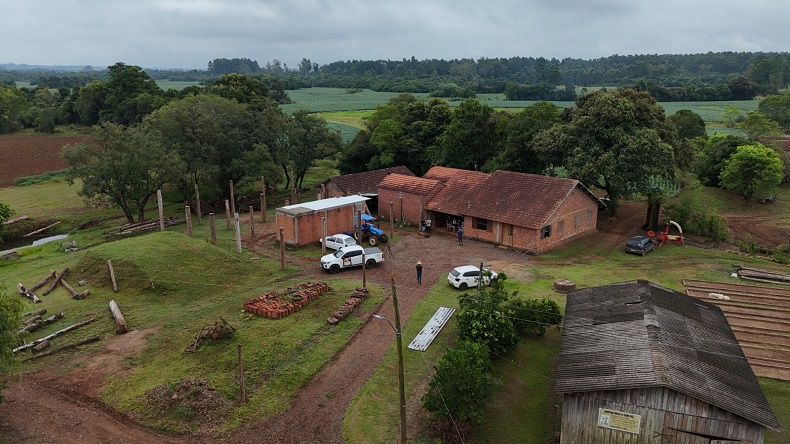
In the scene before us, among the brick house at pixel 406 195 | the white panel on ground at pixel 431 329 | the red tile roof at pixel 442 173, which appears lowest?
the white panel on ground at pixel 431 329

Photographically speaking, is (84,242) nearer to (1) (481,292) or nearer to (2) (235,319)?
(2) (235,319)

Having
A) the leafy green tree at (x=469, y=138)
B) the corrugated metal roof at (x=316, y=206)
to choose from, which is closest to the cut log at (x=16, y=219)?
the corrugated metal roof at (x=316, y=206)

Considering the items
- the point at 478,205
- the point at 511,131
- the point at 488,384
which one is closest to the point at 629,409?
the point at 488,384

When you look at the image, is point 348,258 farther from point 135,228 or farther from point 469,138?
point 469,138

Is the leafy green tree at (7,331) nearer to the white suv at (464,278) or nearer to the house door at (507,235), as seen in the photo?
the white suv at (464,278)

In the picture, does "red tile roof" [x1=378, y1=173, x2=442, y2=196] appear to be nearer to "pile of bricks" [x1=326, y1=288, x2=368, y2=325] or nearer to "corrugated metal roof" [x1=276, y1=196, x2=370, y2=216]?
"corrugated metal roof" [x1=276, y1=196, x2=370, y2=216]
